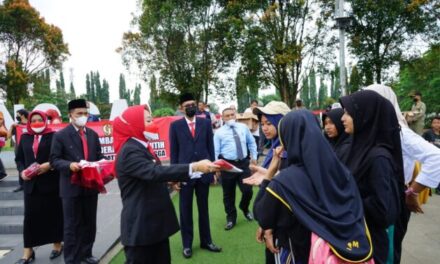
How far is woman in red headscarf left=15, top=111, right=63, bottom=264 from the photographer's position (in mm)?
4637

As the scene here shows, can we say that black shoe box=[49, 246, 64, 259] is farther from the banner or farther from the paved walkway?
the banner

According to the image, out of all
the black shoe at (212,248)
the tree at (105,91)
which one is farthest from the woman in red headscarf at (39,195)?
the tree at (105,91)

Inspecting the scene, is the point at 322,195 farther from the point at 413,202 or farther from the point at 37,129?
the point at 37,129

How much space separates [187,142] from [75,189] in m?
1.50

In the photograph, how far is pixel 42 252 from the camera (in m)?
5.02

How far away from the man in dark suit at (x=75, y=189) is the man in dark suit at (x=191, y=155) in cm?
107

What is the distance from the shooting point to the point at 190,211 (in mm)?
4801

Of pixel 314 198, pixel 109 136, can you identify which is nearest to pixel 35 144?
pixel 314 198

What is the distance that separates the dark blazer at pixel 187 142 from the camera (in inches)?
193

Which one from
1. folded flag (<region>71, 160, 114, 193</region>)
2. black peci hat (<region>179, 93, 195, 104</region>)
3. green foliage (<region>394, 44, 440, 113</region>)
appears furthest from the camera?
green foliage (<region>394, 44, 440, 113</region>)

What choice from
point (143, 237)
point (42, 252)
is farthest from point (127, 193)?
point (42, 252)

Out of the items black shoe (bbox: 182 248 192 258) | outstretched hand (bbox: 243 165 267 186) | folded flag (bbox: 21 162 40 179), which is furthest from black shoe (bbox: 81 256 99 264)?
outstretched hand (bbox: 243 165 267 186)

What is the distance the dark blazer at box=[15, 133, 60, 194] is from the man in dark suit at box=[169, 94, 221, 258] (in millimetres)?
1554

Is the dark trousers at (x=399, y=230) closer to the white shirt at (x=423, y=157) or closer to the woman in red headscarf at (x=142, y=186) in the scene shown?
the white shirt at (x=423, y=157)
